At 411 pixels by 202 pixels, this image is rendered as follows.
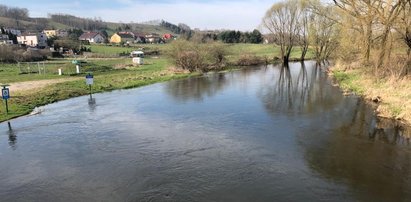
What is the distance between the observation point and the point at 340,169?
13406 mm

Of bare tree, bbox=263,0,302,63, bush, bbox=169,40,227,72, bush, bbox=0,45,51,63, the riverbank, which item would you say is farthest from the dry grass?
bush, bbox=0,45,51,63

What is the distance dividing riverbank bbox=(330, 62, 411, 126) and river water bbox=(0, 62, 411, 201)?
1.06 m

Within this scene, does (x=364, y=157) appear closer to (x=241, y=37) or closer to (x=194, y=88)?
(x=194, y=88)

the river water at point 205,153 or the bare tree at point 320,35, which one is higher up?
the bare tree at point 320,35

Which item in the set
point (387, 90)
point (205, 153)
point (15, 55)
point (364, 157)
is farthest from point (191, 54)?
point (364, 157)

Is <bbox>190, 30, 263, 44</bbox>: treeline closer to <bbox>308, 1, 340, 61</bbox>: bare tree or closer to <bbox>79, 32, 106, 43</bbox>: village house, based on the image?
<bbox>308, 1, 340, 61</bbox>: bare tree

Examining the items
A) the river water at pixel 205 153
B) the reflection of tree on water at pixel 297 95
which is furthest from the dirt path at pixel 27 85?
the reflection of tree on water at pixel 297 95

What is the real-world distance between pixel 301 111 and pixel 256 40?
317 feet

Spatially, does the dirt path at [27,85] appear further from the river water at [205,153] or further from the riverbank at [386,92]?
the riverbank at [386,92]

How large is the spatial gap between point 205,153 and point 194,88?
19.5 metres

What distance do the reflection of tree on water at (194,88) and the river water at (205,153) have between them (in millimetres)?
3574

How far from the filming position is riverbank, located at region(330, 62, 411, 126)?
20.5m

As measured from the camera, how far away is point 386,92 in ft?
81.3

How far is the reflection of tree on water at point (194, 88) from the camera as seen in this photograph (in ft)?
97.9
